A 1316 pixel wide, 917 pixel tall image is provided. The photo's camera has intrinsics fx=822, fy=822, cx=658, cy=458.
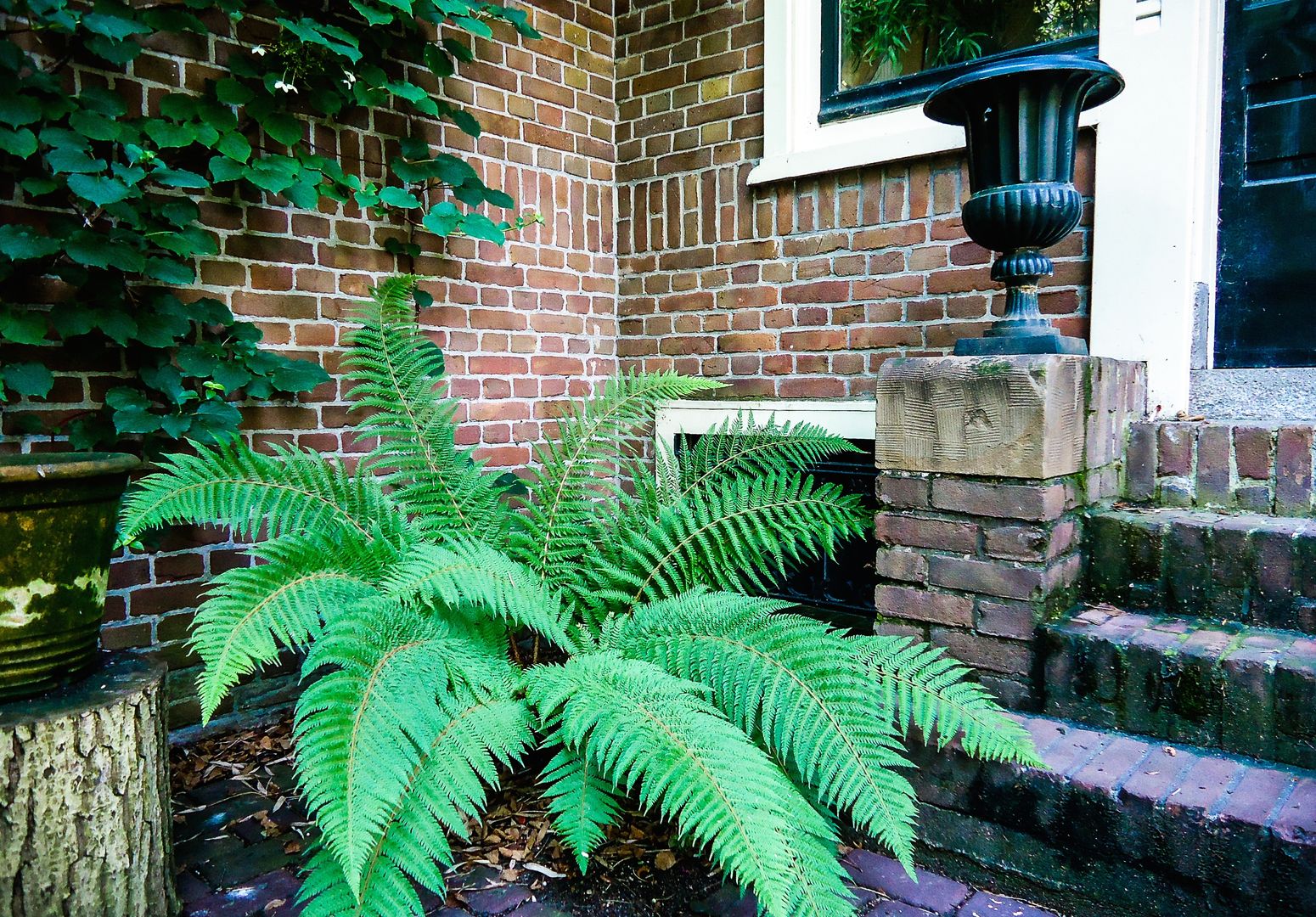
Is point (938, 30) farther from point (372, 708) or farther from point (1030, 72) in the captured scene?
point (372, 708)

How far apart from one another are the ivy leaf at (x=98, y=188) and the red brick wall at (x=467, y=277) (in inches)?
13.5

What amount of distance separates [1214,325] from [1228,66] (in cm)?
63

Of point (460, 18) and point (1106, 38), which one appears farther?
point (460, 18)

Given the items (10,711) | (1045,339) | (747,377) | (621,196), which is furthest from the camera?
(621,196)

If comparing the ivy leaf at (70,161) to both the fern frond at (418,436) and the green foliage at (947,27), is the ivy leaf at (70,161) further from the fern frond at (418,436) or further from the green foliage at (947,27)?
the green foliage at (947,27)

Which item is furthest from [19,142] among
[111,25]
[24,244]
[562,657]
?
[562,657]

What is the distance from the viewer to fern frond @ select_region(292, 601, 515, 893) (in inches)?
41.9

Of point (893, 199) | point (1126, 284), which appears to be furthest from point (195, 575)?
point (1126, 284)

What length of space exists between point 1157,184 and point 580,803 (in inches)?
74.4

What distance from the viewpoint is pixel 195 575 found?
2.14 meters

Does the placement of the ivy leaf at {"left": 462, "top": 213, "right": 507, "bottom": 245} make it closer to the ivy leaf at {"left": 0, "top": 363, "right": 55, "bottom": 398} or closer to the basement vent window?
the basement vent window

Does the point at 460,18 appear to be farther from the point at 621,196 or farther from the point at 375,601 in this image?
the point at 375,601

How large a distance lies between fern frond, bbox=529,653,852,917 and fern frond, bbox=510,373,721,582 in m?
0.52

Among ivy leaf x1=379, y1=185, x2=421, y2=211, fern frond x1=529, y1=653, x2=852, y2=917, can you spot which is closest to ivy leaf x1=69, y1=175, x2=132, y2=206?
ivy leaf x1=379, y1=185, x2=421, y2=211
